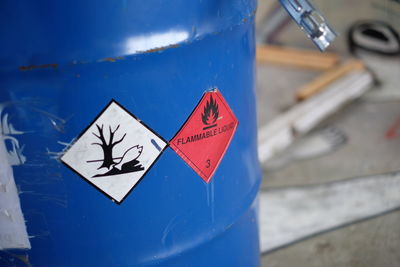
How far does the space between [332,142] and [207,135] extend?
1.65m

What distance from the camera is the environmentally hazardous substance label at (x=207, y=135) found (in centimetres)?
104

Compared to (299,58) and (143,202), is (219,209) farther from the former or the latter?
(299,58)

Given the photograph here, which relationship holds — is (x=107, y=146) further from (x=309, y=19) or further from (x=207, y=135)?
(x=309, y=19)

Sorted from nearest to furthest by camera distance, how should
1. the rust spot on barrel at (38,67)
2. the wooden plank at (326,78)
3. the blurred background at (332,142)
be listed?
the rust spot on barrel at (38,67) < the blurred background at (332,142) < the wooden plank at (326,78)

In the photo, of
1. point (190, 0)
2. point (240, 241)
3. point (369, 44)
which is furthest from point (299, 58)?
point (190, 0)

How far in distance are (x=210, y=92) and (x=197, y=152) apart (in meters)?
0.13

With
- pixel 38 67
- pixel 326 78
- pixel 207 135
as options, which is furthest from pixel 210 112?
pixel 326 78

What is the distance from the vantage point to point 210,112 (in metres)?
1.07

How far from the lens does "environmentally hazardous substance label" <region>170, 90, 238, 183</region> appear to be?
1.04m

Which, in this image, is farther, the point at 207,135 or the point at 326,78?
the point at 326,78

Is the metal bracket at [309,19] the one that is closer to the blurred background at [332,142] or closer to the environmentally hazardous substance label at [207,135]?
the environmentally hazardous substance label at [207,135]

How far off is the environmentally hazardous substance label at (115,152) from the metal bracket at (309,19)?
1.24 ft

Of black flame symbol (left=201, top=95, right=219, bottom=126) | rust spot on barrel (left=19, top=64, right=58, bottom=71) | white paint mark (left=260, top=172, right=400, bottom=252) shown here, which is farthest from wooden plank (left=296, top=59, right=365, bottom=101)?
rust spot on barrel (left=19, top=64, right=58, bottom=71)

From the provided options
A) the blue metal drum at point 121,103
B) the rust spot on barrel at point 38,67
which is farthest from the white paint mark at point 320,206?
the rust spot on barrel at point 38,67
